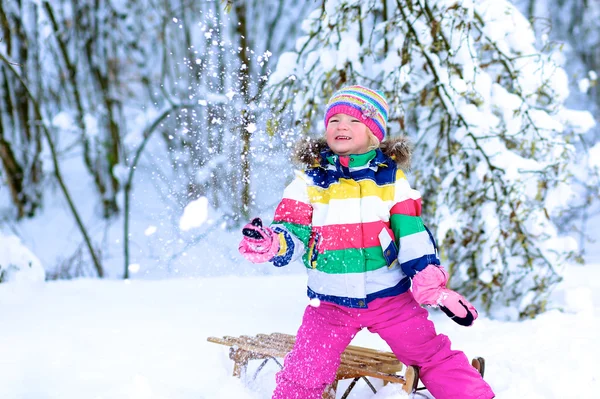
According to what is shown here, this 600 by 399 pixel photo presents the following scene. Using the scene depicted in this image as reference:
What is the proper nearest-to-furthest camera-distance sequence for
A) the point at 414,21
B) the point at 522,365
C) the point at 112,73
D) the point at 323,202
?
the point at 323,202 → the point at 522,365 → the point at 414,21 → the point at 112,73

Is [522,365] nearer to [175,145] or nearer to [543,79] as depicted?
[543,79]

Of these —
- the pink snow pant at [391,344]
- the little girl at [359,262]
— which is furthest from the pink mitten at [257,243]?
the pink snow pant at [391,344]

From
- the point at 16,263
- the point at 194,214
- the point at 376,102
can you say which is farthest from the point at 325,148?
the point at 194,214

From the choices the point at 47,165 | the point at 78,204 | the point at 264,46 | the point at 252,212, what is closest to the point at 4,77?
the point at 47,165

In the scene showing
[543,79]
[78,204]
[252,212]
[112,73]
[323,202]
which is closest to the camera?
[323,202]

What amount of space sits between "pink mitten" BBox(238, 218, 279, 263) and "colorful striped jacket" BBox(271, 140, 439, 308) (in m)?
0.09

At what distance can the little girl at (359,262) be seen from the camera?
2.30 metres

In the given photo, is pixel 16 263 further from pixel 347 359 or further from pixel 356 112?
pixel 356 112

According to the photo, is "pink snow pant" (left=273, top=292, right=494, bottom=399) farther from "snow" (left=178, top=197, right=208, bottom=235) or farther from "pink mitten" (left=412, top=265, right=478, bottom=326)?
"snow" (left=178, top=197, right=208, bottom=235)

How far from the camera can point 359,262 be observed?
234cm

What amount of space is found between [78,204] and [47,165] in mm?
986

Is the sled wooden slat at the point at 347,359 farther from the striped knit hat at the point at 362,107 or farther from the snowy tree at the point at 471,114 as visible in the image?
the snowy tree at the point at 471,114

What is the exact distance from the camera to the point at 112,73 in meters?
7.84

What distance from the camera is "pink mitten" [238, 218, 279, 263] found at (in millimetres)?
2148
